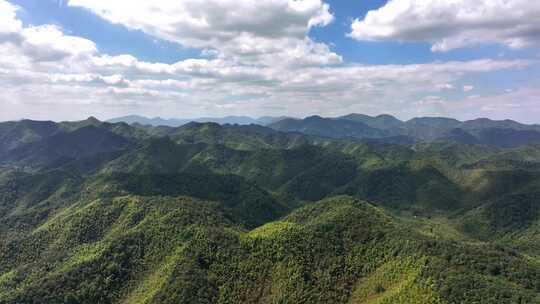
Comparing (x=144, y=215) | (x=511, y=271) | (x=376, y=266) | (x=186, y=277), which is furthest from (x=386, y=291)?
(x=144, y=215)

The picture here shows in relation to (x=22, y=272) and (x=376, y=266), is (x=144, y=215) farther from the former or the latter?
(x=376, y=266)

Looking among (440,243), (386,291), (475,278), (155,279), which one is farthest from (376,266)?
(155,279)

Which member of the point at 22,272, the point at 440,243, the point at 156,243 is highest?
the point at 440,243

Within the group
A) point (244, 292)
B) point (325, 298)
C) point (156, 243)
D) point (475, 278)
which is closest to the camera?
point (475, 278)

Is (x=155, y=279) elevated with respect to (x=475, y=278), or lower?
lower

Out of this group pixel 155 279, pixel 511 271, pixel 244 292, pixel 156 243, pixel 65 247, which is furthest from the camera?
pixel 65 247

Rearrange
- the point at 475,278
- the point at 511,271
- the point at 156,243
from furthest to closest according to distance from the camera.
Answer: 1. the point at 156,243
2. the point at 511,271
3. the point at 475,278

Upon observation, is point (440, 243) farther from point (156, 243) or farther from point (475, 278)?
point (156, 243)

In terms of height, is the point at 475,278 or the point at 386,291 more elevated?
the point at 475,278

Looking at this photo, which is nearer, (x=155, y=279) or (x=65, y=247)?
(x=155, y=279)
